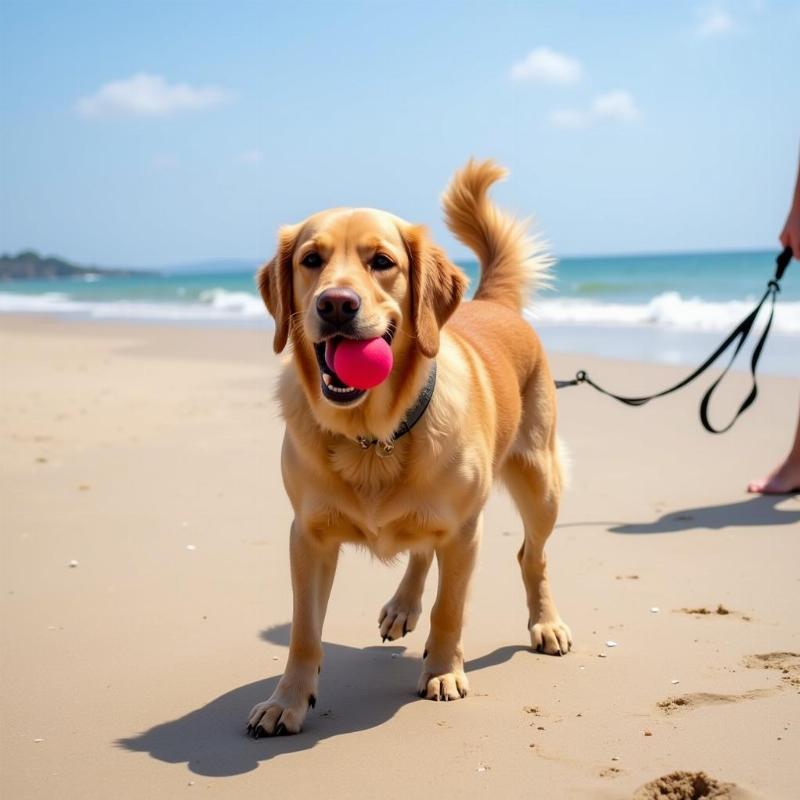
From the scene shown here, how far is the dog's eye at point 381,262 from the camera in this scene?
3297mm

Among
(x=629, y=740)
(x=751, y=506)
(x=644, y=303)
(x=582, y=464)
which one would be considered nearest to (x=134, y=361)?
(x=582, y=464)

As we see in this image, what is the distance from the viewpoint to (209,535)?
16.9ft

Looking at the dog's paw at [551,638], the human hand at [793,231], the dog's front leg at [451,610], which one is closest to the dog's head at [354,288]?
the dog's front leg at [451,610]

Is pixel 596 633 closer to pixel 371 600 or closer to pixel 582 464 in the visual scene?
pixel 371 600

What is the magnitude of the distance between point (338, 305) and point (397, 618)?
1454 millimetres

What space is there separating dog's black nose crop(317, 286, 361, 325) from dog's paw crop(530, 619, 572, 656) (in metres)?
1.49

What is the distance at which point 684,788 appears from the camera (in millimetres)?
2611

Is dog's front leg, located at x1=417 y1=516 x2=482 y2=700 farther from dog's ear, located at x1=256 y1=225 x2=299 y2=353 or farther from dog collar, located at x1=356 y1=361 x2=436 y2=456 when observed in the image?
dog's ear, located at x1=256 y1=225 x2=299 y2=353

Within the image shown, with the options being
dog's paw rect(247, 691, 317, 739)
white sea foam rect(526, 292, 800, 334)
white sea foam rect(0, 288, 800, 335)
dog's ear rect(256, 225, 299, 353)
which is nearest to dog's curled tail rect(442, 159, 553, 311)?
dog's ear rect(256, 225, 299, 353)

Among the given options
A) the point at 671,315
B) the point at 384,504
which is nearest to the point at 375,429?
the point at 384,504

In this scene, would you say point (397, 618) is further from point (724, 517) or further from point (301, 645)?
point (724, 517)

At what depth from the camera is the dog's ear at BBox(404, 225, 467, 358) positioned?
3330mm

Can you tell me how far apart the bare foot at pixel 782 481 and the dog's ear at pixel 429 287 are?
292 centimetres

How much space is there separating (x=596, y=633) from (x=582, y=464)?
2.72 m
